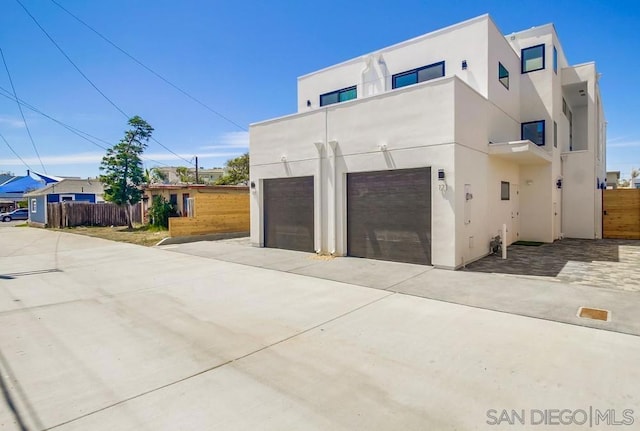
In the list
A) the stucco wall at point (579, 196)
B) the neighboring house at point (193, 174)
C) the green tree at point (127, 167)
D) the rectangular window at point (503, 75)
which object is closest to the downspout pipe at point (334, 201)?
the rectangular window at point (503, 75)

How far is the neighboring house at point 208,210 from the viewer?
15328 millimetres

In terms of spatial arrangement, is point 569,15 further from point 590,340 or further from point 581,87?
point 590,340

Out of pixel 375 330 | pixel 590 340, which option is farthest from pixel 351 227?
pixel 590 340

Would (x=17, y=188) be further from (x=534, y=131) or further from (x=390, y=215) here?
(x=534, y=131)

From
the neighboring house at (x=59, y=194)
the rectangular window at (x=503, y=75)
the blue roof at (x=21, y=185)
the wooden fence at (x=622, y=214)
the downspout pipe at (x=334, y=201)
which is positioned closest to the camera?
the downspout pipe at (x=334, y=201)

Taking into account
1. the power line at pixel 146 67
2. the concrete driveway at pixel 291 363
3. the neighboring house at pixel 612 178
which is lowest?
the concrete driveway at pixel 291 363

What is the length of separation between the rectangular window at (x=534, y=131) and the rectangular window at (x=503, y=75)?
2.22 metres

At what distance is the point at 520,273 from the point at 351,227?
4690 millimetres

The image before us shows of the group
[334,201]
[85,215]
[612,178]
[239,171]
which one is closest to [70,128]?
[85,215]

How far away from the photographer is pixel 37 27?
13.9m

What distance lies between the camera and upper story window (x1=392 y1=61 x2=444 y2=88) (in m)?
11.4

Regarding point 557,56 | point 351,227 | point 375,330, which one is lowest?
point 375,330

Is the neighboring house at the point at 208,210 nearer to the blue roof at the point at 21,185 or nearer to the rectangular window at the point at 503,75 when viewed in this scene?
the rectangular window at the point at 503,75

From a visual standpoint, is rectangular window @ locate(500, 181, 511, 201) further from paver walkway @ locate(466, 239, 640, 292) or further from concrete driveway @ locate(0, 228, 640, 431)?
concrete driveway @ locate(0, 228, 640, 431)
